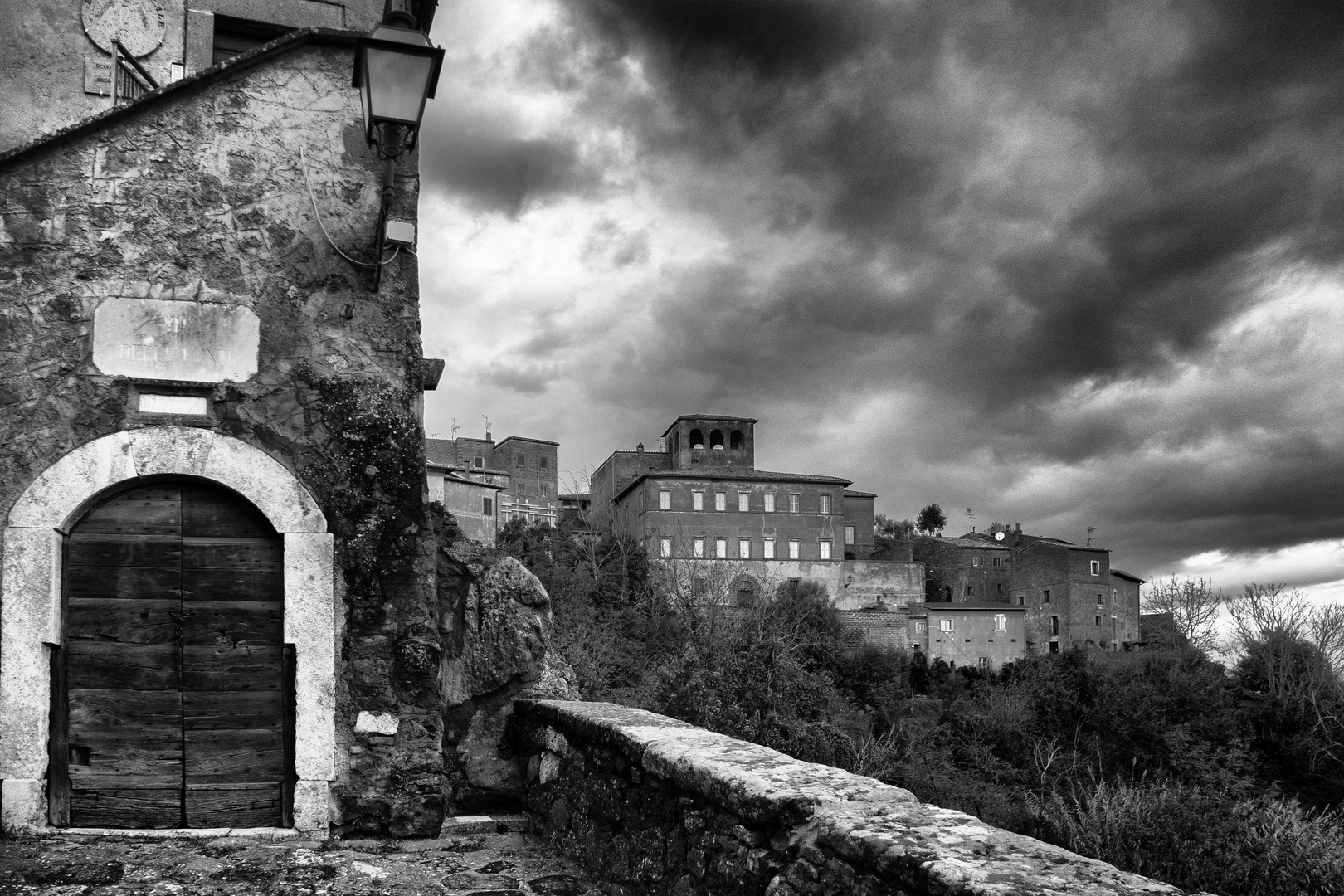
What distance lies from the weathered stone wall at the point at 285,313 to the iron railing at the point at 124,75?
2.45 meters

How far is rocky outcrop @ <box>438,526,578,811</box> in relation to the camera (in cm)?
553

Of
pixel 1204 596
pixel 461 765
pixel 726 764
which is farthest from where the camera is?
pixel 1204 596

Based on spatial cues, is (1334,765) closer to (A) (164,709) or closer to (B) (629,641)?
(B) (629,641)

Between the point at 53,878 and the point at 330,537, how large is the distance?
1832mm

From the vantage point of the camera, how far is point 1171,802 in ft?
65.3

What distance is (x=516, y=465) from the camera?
6938cm

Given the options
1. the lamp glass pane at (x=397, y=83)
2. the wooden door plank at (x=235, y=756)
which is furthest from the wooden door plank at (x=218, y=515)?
the lamp glass pane at (x=397, y=83)

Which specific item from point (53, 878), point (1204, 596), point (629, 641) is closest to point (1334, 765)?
point (1204, 596)

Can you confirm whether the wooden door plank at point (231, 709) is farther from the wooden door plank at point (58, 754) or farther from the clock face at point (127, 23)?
the clock face at point (127, 23)

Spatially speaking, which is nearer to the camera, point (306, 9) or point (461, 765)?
point (461, 765)

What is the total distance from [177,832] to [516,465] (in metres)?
65.2

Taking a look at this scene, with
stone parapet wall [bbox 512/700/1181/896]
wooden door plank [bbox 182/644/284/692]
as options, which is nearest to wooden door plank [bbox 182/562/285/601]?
wooden door plank [bbox 182/644/284/692]

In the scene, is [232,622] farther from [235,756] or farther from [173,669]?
[235,756]

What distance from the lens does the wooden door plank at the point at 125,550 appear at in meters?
4.95
